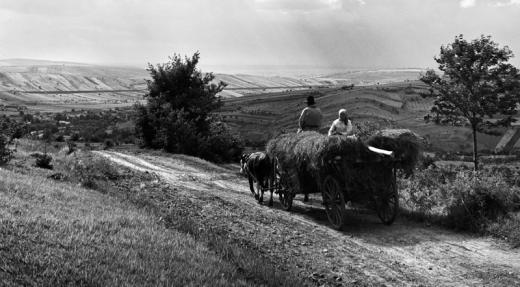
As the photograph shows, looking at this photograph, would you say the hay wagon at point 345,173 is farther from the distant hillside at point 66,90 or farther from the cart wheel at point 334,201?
the distant hillside at point 66,90

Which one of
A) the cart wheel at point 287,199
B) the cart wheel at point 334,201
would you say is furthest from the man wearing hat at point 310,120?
the cart wheel at point 334,201

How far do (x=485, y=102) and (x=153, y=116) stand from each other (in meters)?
18.5

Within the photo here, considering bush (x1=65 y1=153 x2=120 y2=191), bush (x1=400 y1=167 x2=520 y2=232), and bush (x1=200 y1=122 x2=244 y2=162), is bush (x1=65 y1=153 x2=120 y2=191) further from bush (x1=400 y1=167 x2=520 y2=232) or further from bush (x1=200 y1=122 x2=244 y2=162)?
bush (x1=200 y1=122 x2=244 y2=162)

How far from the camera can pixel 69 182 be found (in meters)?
13.0

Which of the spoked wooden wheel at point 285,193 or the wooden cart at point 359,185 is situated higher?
the wooden cart at point 359,185

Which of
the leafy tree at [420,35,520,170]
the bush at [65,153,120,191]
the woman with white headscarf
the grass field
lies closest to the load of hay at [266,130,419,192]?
the woman with white headscarf

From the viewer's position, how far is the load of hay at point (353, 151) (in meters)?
10.0

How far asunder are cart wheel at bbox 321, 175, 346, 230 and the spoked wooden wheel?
5.03 feet

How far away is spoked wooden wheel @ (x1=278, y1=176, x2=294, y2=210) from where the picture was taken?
40.4ft

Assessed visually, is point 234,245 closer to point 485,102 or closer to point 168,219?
point 168,219

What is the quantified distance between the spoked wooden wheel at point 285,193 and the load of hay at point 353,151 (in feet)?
3.87

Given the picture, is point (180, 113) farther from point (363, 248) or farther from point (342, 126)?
point (363, 248)

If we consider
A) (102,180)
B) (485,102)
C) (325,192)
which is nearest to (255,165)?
(325,192)

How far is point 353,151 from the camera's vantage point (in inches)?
398
